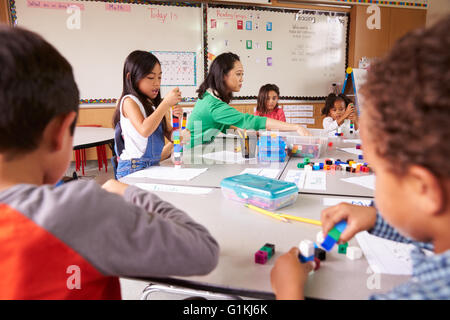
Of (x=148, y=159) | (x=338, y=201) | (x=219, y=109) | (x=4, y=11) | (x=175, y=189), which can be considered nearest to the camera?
(x=338, y=201)

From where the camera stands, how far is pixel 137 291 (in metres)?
1.58

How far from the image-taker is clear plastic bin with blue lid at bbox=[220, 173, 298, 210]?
39.5 inches

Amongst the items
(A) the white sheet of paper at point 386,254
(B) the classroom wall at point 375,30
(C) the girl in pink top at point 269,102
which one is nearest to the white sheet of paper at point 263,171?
(A) the white sheet of paper at point 386,254

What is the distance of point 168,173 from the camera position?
1.49 meters

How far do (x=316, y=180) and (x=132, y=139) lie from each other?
41.5 inches

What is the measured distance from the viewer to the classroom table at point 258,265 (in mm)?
623

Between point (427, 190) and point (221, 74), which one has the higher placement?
point (221, 74)

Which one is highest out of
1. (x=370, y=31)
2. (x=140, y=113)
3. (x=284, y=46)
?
(x=370, y=31)

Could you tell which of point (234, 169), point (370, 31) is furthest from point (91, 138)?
point (370, 31)

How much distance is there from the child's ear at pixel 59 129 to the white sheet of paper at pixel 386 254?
2.09 feet

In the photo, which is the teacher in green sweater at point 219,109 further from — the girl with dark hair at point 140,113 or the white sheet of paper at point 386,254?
the white sheet of paper at point 386,254

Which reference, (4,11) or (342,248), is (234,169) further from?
(4,11)

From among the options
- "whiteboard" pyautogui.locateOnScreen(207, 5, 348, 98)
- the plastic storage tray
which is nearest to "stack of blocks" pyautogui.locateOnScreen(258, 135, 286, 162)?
the plastic storage tray

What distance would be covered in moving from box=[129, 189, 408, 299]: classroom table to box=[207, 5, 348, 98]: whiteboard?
3.48m
